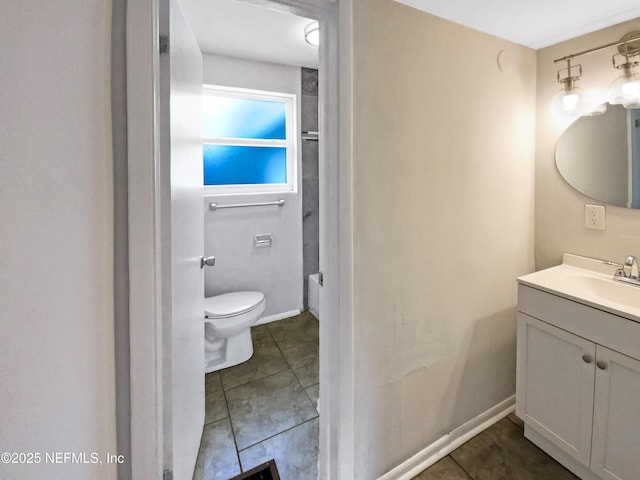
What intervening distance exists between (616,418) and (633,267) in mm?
680

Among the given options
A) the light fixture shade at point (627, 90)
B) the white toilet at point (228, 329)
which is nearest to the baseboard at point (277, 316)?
the white toilet at point (228, 329)

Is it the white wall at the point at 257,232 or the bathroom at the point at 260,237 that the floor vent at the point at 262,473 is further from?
the white wall at the point at 257,232

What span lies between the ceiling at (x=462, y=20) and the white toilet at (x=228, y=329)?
6.06ft

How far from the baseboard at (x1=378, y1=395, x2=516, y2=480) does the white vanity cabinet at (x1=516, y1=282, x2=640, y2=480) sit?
6.6 inches

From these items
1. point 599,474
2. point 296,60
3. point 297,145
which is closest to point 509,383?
point 599,474

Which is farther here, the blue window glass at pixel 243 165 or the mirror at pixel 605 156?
the blue window glass at pixel 243 165

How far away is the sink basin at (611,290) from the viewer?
1321 mm

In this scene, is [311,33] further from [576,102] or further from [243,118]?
[576,102]

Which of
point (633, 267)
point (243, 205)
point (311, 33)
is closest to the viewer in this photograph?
point (633, 267)

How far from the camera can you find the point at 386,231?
1229 millimetres

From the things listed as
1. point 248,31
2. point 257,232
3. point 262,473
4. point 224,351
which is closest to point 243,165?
point 257,232

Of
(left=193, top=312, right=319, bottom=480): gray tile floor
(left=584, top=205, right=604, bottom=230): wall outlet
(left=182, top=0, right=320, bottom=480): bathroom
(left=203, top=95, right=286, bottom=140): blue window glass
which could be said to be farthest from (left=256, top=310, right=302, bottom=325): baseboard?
(left=584, top=205, right=604, bottom=230): wall outlet

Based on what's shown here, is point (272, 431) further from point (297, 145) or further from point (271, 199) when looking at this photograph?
point (297, 145)

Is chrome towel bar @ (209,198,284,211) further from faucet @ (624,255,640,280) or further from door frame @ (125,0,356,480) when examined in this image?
faucet @ (624,255,640,280)
